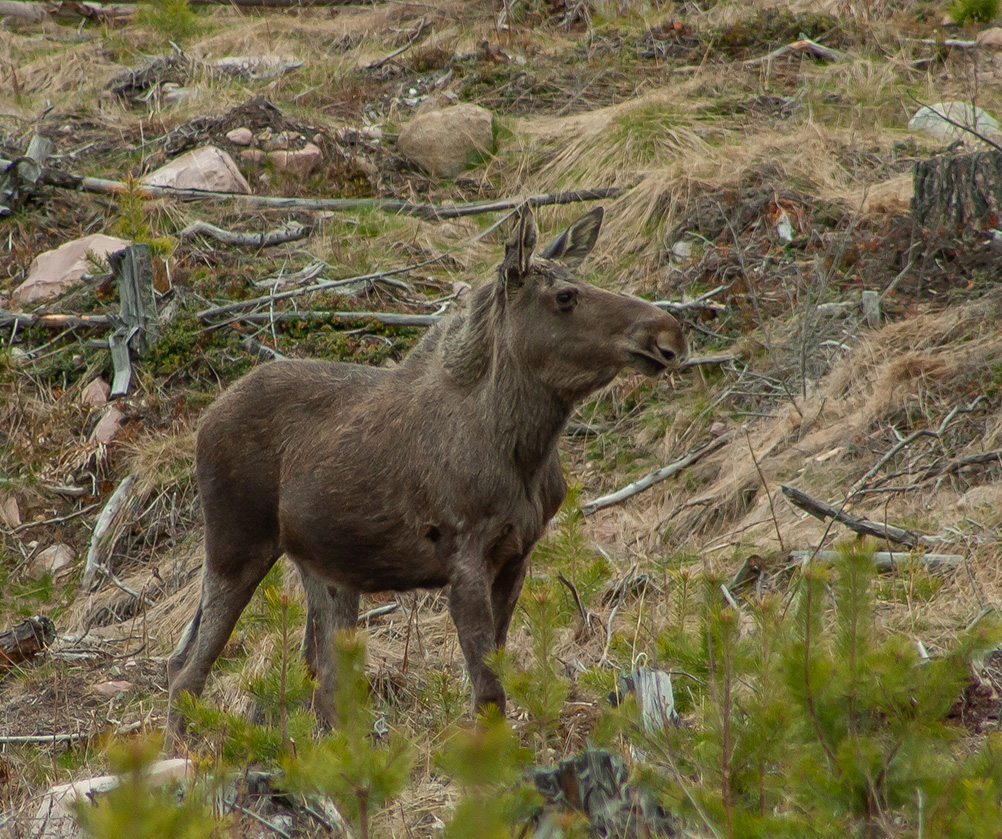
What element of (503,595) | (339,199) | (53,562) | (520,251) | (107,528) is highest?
(520,251)

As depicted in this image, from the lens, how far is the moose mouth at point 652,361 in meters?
4.64

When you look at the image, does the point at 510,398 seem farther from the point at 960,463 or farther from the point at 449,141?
the point at 449,141

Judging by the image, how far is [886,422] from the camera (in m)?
7.66

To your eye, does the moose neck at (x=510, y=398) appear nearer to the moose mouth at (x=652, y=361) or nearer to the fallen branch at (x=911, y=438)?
the moose mouth at (x=652, y=361)

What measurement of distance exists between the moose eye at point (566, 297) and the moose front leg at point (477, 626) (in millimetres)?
1200

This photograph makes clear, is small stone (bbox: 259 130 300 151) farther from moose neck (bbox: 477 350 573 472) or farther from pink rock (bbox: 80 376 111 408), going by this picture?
moose neck (bbox: 477 350 573 472)

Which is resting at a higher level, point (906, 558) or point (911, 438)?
point (911, 438)

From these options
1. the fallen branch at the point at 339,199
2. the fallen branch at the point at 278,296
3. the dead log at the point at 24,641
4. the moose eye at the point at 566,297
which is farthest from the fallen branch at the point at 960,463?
the dead log at the point at 24,641

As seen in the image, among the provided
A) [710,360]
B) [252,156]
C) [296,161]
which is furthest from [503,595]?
[252,156]

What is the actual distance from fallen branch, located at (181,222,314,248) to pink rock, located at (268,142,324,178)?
1654 mm

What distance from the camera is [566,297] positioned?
194 inches

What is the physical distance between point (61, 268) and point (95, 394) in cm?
175

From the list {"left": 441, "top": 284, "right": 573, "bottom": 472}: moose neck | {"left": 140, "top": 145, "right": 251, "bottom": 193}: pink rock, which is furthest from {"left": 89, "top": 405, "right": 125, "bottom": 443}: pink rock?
{"left": 441, "top": 284, "right": 573, "bottom": 472}: moose neck

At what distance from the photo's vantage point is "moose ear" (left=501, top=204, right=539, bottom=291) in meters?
4.84
